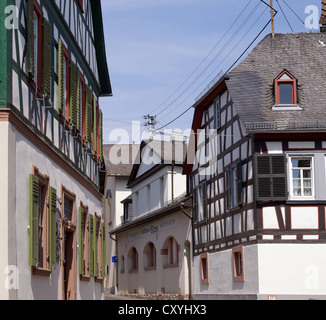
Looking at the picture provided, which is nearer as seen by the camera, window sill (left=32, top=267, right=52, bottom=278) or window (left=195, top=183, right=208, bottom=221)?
window sill (left=32, top=267, right=52, bottom=278)

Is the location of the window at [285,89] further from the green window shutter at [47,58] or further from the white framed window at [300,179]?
the green window shutter at [47,58]

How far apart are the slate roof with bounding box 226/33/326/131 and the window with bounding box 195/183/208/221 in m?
5.34

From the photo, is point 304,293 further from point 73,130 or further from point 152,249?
point 152,249

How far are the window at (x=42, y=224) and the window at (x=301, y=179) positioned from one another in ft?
40.8

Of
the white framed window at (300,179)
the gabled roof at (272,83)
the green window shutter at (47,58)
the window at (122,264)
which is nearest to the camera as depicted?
the green window shutter at (47,58)

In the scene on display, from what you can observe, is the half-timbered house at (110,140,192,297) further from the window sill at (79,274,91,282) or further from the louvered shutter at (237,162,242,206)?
the window sill at (79,274,91,282)

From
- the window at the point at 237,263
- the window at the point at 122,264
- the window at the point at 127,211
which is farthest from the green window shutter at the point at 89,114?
the window at the point at 127,211

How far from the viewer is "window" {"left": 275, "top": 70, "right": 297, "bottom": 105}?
27281 mm

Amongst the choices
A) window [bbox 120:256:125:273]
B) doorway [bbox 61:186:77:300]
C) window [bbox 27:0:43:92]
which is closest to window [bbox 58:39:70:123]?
window [bbox 27:0:43:92]

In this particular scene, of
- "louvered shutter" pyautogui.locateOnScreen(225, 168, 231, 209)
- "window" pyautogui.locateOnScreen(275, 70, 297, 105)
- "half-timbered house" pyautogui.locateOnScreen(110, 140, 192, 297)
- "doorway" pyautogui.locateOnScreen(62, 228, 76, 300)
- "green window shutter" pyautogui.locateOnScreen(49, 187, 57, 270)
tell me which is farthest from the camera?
"half-timbered house" pyautogui.locateOnScreen(110, 140, 192, 297)

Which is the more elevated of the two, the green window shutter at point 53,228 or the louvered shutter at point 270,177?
the louvered shutter at point 270,177

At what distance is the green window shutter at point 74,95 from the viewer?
17.0 meters

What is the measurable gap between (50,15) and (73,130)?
3166mm

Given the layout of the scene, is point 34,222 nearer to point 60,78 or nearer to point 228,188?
point 60,78
